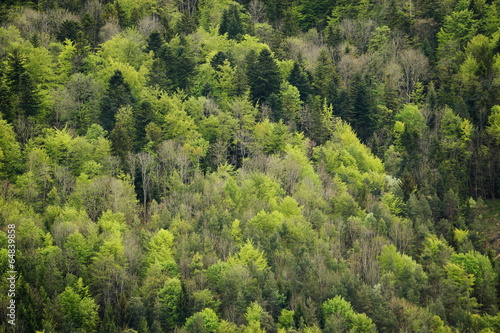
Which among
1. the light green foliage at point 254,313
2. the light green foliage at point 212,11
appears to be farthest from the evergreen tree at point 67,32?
the light green foliage at point 254,313

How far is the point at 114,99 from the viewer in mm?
82062

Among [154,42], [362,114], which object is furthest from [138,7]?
[362,114]

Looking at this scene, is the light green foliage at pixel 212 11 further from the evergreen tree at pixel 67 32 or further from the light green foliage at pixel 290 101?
the light green foliage at pixel 290 101

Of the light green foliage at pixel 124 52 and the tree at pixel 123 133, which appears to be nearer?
the tree at pixel 123 133

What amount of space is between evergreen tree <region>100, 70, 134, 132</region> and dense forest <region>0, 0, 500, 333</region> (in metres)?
0.23

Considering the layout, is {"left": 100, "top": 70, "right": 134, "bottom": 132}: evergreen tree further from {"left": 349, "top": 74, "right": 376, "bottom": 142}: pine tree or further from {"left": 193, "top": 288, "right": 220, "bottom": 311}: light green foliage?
{"left": 349, "top": 74, "right": 376, "bottom": 142}: pine tree

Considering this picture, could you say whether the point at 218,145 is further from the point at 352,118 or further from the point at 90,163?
the point at 352,118

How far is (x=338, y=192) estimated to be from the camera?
251 feet

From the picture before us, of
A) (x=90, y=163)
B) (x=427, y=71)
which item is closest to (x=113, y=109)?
(x=90, y=163)

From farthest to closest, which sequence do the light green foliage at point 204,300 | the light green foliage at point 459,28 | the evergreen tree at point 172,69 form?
1. the light green foliage at point 459,28
2. the evergreen tree at point 172,69
3. the light green foliage at point 204,300

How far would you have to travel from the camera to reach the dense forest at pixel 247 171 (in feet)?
207

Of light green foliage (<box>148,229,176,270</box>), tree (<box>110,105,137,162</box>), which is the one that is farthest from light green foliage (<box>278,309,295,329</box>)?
tree (<box>110,105,137,162</box>)

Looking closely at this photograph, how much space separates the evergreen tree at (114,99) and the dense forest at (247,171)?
0.23m

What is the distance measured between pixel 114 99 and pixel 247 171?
1970 centimetres
